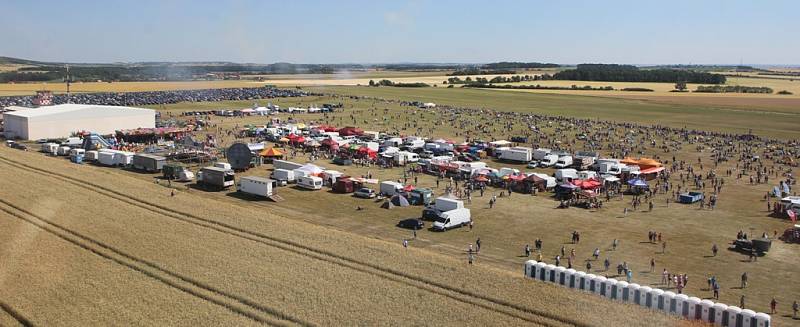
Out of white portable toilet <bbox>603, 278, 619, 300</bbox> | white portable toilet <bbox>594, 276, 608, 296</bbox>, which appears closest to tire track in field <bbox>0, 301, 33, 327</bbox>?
white portable toilet <bbox>594, 276, 608, 296</bbox>

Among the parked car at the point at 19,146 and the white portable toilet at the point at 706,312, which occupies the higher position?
the parked car at the point at 19,146

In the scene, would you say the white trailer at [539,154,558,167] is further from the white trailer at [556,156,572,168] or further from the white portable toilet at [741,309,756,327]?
the white portable toilet at [741,309,756,327]

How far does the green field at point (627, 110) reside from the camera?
76.1m

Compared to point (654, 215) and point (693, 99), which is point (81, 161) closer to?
point (654, 215)

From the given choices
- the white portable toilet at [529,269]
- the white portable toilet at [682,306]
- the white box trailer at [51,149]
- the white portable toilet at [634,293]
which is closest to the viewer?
the white portable toilet at [682,306]

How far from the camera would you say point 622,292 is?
1959 centimetres

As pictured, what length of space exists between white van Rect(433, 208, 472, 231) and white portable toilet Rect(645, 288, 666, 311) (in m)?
10.9

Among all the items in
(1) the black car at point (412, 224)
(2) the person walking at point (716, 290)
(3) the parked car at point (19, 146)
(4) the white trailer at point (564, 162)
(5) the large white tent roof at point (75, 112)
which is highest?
(5) the large white tent roof at point (75, 112)

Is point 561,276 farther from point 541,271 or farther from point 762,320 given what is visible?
point 762,320

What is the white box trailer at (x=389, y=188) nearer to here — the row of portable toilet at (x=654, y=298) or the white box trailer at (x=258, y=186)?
the white box trailer at (x=258, y=186)

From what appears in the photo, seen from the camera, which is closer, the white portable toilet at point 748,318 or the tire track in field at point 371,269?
the white portable toilet at point 748,318

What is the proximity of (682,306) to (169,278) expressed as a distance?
1557cm

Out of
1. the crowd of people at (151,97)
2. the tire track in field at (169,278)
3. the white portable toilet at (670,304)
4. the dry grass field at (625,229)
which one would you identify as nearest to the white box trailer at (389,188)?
the dry grass field at (625,229)

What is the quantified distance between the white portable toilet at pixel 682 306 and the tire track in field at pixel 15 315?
17.8m
